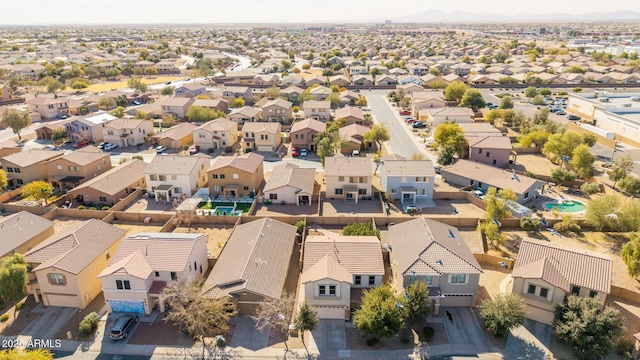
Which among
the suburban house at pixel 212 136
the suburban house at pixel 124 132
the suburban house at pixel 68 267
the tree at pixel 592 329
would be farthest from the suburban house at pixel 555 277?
the suburban house at pixel 124 132

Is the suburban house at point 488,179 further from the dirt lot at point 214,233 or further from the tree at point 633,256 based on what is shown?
the dirt lot at point 214,233

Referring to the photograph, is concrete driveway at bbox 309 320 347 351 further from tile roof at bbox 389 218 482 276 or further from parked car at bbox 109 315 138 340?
parked car at bbox 109 315 138 340

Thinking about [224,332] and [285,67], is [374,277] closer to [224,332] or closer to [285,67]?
[224,332]

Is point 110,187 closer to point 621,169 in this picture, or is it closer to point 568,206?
point 568,206

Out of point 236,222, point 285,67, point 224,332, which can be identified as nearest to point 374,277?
point 224,332

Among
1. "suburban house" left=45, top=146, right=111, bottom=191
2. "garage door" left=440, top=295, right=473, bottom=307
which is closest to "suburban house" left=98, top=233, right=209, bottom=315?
"garage door" left=440, top=295, right=473, bottom=307

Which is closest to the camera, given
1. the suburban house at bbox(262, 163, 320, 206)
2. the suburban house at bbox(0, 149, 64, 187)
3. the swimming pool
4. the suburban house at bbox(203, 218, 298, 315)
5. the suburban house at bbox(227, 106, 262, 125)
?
the suburban house at bbox(203, 218, 298, 315)

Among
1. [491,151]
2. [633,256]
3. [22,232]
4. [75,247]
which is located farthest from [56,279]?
[491,151]
